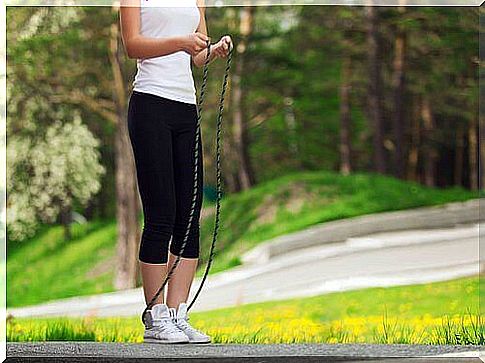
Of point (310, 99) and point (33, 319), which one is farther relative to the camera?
point (310, 99)

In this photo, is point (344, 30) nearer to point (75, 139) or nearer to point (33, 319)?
point (75, 139)

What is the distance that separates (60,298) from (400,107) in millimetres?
2653

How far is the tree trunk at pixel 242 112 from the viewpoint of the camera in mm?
6797

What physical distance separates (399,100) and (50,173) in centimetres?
245

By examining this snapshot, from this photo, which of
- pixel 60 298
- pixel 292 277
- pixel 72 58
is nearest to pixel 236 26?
pixel 72 58

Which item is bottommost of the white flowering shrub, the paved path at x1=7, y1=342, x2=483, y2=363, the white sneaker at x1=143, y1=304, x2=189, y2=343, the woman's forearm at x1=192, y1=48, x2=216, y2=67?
the white flowering shrub

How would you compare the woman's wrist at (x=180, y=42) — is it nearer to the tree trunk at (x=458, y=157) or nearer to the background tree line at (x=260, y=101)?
the background tree line at (x=260, y=101)

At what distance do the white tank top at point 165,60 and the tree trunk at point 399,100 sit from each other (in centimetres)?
375

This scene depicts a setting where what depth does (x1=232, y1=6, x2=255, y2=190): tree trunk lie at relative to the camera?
6.80m

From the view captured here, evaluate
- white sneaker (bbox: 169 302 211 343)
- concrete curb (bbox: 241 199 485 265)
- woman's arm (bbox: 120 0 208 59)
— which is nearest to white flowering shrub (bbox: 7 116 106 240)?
concrete curb (bbox: 241 199 485 265)

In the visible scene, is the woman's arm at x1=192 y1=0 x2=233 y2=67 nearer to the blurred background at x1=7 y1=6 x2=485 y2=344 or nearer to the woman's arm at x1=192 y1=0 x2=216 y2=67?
the woman's arm at x1=192 y1=0 x2=216 y2=67

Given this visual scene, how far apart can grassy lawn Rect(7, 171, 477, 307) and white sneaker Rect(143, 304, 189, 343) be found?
311 centimetres

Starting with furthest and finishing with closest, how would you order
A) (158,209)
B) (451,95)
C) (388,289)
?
(451,95), (388,289), (158,209)

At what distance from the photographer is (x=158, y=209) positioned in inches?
120
